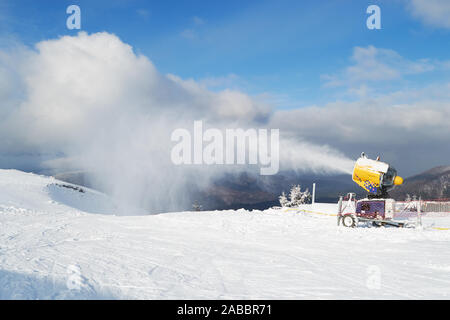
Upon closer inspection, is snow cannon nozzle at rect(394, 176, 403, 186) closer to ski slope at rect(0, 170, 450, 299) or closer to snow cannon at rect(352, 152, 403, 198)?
snow cannon at rect(352, 152, 403, 198)

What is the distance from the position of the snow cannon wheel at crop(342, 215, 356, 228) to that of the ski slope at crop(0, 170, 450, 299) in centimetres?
183

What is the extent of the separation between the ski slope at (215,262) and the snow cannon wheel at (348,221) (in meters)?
1.83

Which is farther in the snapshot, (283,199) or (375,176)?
(283,199)

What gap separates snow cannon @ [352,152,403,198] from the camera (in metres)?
16.8

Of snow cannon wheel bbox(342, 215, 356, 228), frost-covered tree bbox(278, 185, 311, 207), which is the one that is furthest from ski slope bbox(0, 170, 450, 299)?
frost-covered tree bbox(278, 185, 311, 207)

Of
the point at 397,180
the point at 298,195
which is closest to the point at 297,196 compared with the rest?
the point at 298,195

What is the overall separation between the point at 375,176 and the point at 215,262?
12600 millimetres

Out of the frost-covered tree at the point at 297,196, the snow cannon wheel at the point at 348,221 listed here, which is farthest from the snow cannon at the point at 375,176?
the frost-covered tree at the point at 297,196

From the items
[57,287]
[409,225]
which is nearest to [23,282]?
[57,287]

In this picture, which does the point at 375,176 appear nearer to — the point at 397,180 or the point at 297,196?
the point at 397,180

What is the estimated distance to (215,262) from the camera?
26.0 ft

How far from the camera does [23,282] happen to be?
5.66 m

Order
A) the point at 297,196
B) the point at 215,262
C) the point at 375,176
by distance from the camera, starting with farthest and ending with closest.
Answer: the point at 297,196
the point at 375,176
the point at 215,262
